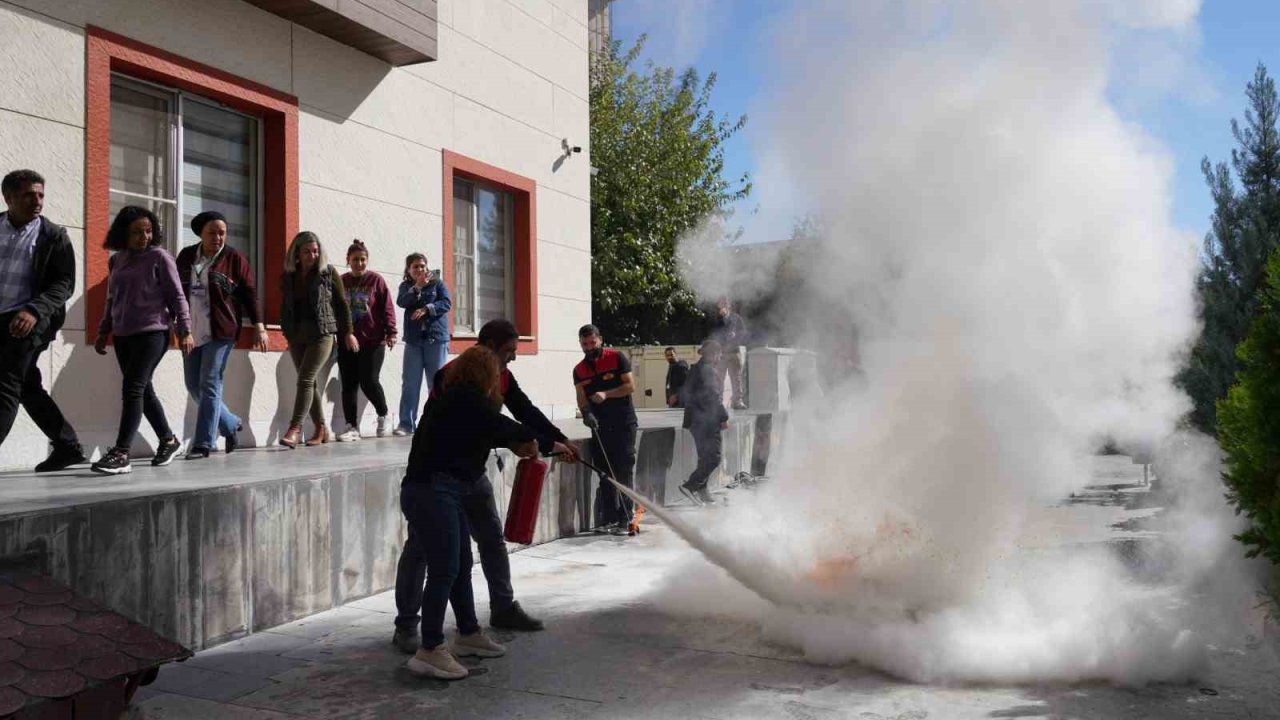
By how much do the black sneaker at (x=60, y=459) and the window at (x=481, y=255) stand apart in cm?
542

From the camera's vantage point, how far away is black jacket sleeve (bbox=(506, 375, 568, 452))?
18.0 feet

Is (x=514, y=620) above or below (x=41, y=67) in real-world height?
below

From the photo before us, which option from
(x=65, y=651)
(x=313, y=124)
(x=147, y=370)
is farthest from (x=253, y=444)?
(x=65, y=651)

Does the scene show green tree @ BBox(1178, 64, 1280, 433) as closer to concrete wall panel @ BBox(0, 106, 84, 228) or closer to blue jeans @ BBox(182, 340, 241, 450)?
blue jeans @ BBox(182, 340, 241, 450)

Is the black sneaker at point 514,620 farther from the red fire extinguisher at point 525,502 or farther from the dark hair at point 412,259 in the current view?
the dark hair at point 412,259

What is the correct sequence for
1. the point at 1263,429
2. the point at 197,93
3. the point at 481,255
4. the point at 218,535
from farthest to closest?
the point at 481,255 → the point at 197,93 → the point at 218,535 → the point at 1263,429

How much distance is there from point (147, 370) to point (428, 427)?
236 centimetres

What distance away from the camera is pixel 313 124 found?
8.99 meters

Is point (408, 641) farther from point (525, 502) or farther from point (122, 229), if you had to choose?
point (122, 229)

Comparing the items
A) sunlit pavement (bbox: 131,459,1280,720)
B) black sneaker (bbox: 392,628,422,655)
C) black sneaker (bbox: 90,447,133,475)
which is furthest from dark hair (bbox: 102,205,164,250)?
black sneaker (bbox: 392,628,422,655)

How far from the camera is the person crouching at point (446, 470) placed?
4.75 meters

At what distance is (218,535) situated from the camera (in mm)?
5258

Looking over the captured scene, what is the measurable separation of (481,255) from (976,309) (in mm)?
7357

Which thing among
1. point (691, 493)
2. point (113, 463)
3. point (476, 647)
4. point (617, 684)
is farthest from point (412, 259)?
point (617, 684)
